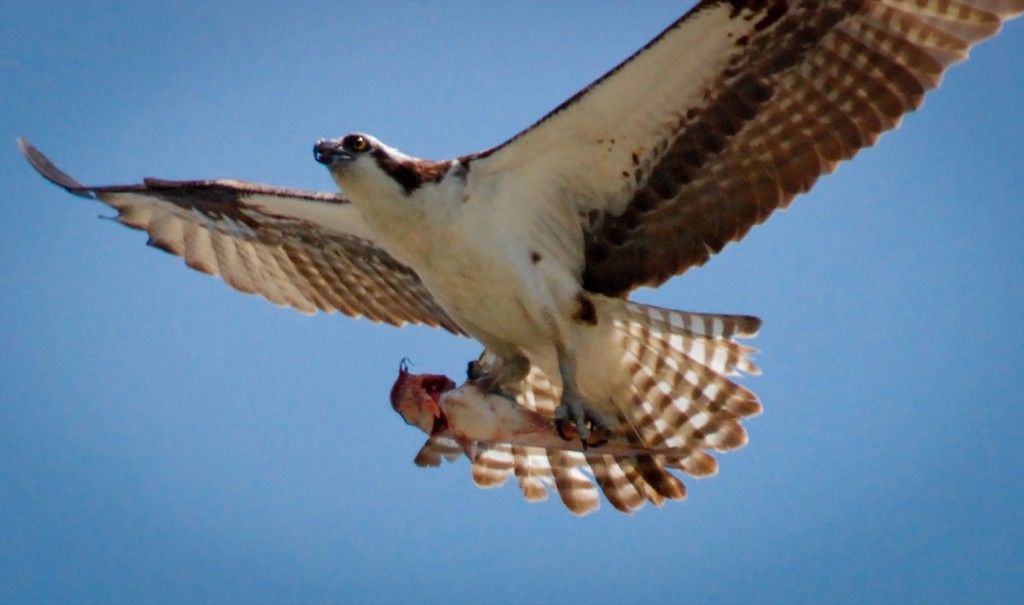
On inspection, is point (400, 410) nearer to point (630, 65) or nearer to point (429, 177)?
point (429, 177)

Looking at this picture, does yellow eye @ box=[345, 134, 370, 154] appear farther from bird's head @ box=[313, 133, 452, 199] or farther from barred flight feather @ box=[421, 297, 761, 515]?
barred flight feather @ box=[421, 297, 761, 515]

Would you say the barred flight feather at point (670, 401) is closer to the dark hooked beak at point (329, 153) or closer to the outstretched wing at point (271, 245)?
the outstretched wing at point (271, 245)

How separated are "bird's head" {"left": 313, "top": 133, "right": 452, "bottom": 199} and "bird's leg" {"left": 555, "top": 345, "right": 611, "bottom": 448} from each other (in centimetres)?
104

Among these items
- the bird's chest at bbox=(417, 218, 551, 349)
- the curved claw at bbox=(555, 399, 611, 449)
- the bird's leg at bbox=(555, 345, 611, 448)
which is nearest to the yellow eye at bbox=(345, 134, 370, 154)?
the bird's chest at bbox=(417, 218, 551, 349)

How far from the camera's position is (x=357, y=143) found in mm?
8078

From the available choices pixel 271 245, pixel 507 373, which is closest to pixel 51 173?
pixel 271 245

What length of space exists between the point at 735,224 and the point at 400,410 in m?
1.79

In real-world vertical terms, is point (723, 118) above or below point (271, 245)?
below

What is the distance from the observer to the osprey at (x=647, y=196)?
778cm

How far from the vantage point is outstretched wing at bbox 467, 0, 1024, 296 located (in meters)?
7.71

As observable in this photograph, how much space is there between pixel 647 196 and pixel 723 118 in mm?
553

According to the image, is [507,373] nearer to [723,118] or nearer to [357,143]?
[357,143]

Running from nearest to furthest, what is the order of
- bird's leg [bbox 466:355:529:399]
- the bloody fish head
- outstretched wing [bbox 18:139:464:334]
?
the bloody fish head < bird's leg [bbox 466:355:529:399] < outstretched wing [bbox 18:139:464:334]

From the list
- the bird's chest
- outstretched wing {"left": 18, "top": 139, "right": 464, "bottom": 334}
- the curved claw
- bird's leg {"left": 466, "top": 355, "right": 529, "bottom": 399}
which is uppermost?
outstretched wing {"left": 18, "top": 139, "right": 464, "bottom": 334}
